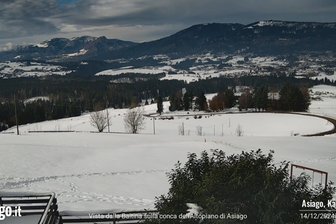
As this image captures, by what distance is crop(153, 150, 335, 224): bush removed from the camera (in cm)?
1153

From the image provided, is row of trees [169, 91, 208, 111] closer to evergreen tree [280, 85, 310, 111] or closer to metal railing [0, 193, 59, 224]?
evergreen tree [280, 85, 310, 111]

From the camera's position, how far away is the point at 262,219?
11.3m

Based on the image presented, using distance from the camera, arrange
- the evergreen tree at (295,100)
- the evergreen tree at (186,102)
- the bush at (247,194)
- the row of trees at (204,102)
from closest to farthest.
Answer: the bush at (247,194)
the evergreen tree at (295,100)
the row of trees at (204,102)
the evergreen tree at (186,102)

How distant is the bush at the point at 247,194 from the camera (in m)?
11.5

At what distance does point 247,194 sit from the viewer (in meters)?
12.2

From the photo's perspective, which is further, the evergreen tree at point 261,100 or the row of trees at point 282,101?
the evergreen tree at point 261,100

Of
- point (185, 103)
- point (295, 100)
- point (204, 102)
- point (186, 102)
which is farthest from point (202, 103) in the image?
point (295, 100)

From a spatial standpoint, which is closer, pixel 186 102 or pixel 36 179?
pixel 36 179

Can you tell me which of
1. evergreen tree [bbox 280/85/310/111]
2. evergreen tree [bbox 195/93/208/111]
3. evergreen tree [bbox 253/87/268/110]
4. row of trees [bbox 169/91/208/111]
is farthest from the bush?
row of trees [bbox 169/91/208/111]

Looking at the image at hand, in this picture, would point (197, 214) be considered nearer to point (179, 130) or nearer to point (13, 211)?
point (13, 211)

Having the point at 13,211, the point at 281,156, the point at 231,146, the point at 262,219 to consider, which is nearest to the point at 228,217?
the point at 262,219

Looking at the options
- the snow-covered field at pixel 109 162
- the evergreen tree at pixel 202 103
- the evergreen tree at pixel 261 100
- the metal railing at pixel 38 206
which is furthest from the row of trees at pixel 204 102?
the metal railing at pixel 38 206

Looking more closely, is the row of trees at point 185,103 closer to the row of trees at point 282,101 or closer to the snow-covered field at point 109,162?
the row of trees at point 282,101

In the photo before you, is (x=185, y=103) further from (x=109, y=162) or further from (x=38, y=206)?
(x=38, y=206)
